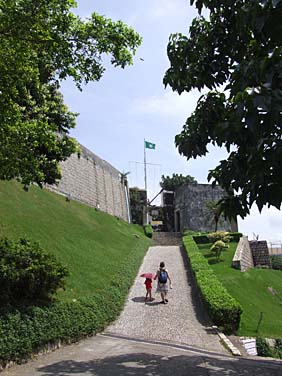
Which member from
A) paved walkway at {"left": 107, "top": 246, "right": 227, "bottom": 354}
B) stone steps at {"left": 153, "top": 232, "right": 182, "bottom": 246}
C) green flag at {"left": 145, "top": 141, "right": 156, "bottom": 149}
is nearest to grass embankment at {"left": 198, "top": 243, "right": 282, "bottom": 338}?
paved walkway at {"left": 107, "top": 246, "right": 227, "bottom": 354}

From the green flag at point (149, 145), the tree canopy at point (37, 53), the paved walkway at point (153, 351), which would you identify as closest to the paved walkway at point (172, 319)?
the paved walkway at point (153, 351)

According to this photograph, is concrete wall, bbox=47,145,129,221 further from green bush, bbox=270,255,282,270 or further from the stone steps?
green bush, bbox=270,255,282,270

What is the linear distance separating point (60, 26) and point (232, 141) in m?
3.85

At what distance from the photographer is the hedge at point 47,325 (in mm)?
6707

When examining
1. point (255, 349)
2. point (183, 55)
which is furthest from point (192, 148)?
point (255, 349)

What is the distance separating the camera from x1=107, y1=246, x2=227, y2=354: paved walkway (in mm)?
10039

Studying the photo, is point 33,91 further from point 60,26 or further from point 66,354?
point 66,354

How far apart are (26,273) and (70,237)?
8266mm

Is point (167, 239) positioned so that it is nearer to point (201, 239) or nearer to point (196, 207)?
point (201, 239)

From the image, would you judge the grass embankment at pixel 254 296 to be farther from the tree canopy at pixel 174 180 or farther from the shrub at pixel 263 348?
the tree canopy at pixel 174 180

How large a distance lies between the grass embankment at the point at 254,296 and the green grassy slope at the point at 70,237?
12.6 ft

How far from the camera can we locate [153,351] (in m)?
8.18

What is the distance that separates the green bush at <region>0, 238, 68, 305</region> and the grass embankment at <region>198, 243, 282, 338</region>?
5.44 meters

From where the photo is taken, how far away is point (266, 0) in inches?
131
